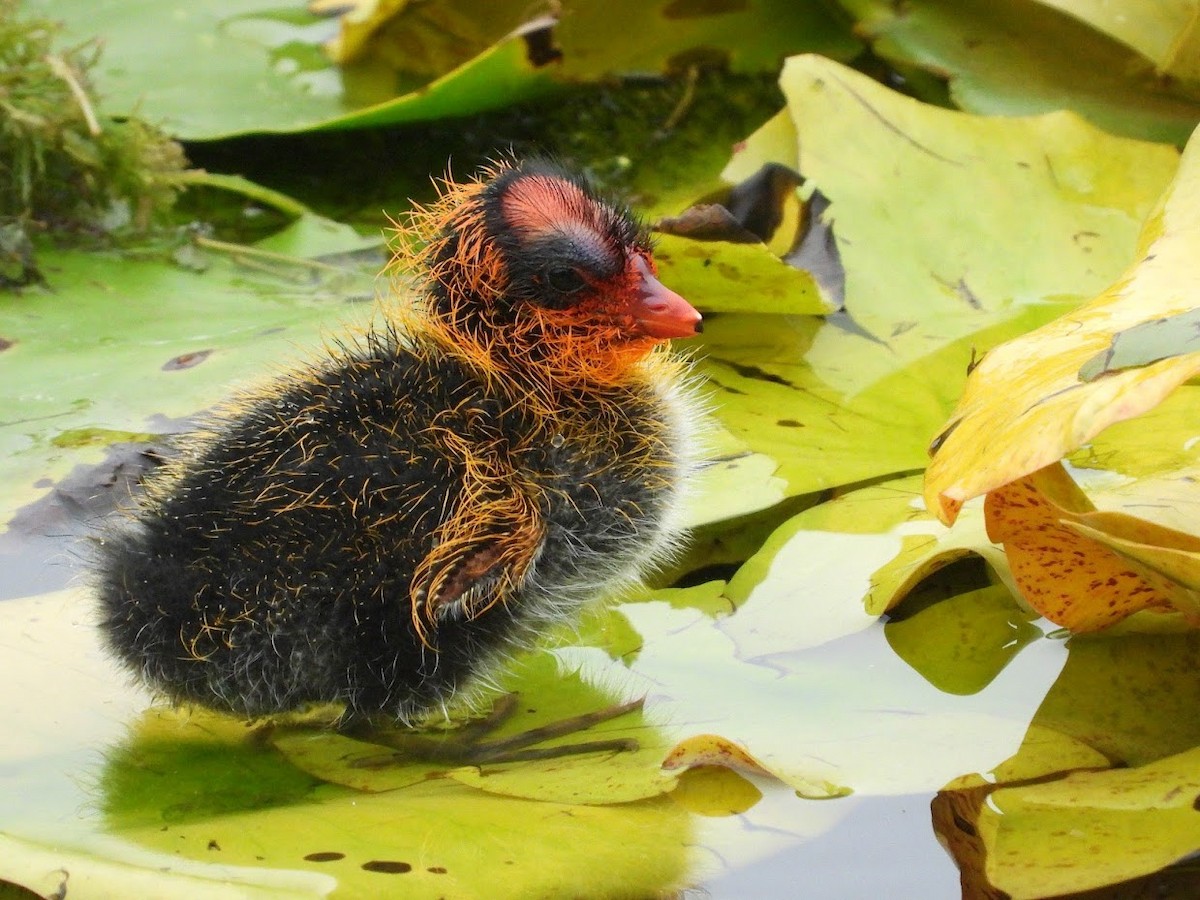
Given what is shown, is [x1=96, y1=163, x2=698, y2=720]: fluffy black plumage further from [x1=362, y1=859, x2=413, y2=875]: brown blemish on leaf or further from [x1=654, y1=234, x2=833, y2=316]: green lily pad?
[x1=654, y1=234, x2=833, y2=316]: green lily pad

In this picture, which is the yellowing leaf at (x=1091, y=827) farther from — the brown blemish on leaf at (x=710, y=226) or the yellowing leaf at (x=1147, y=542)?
the brown blemish on leaf at (x=710, y=226)

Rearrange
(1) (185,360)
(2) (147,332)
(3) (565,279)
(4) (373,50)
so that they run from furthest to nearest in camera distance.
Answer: (4) (373,50) → (2) (147,332) → (1) (185,360) → (3) (565,279)

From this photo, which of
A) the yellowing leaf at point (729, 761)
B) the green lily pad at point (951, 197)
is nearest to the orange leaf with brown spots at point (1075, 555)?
the yellowing leaf at point (729, 761)

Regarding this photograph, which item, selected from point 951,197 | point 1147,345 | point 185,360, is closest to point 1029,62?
point 951,197

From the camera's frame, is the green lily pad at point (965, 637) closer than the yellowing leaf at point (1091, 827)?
No

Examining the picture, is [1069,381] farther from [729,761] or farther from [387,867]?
[387,867]

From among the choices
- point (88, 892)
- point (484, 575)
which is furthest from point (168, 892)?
point (484, 575)
